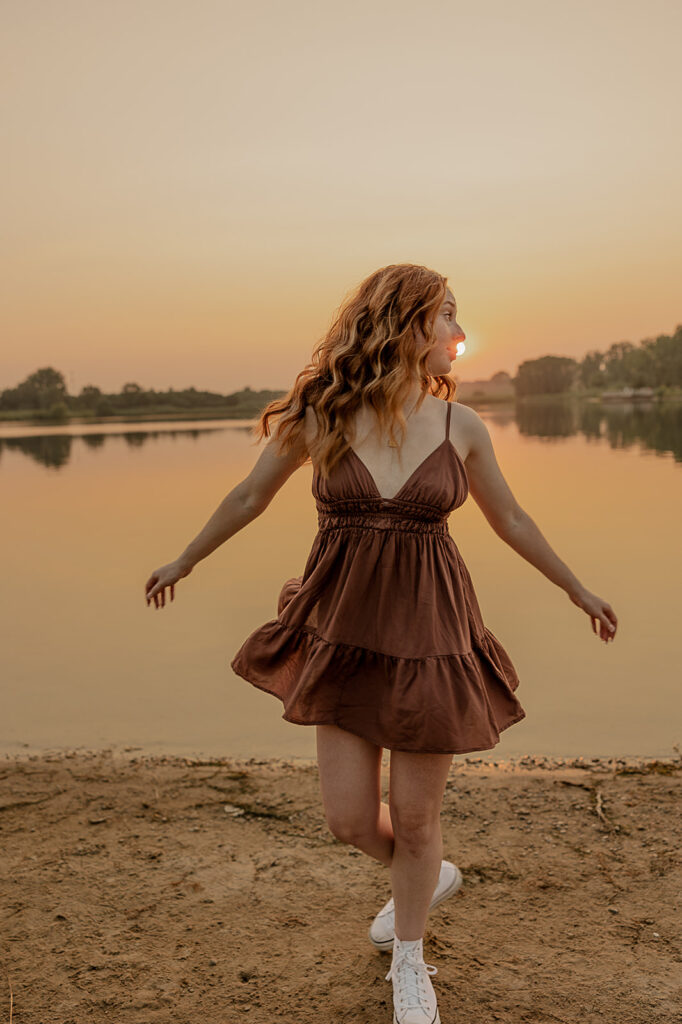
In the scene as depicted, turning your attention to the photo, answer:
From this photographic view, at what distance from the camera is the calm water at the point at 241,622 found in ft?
15.1

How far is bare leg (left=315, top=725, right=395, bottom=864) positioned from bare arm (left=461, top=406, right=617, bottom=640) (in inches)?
25.7

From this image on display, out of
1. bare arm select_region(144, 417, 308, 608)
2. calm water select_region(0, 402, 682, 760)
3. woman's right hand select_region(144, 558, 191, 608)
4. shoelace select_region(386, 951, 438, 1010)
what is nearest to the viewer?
shoelace select_region(386, 951, 438, 1010)

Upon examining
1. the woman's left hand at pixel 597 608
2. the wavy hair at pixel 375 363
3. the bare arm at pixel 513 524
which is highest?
the wavy hair at pixel 375 363

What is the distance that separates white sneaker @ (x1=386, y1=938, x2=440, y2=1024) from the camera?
86.6 inches

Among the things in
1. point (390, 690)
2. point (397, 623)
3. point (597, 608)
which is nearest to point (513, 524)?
point (597, 608)

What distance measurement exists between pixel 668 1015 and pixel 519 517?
4.18ft

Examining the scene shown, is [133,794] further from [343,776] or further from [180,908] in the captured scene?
[343,776]

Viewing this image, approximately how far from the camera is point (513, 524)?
2357 millimetres

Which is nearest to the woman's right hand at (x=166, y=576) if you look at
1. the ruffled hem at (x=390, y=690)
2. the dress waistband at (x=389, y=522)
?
the ruffled hem at (x=390, y=690)

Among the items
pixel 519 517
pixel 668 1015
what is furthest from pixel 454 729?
pixel 668 1015

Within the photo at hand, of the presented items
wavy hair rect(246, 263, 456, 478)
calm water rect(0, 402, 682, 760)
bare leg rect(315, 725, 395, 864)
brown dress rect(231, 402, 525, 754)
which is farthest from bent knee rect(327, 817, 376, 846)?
calm water rect(0, 402, 682, 760)

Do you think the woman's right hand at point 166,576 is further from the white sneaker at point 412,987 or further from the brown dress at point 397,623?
the white sneaker at point 412,987

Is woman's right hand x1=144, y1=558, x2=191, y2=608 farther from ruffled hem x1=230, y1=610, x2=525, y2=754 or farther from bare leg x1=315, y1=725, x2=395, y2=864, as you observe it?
bare leg x1=315, y1=725, x2=395, y2=864

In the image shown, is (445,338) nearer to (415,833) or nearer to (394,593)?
(394,593)
